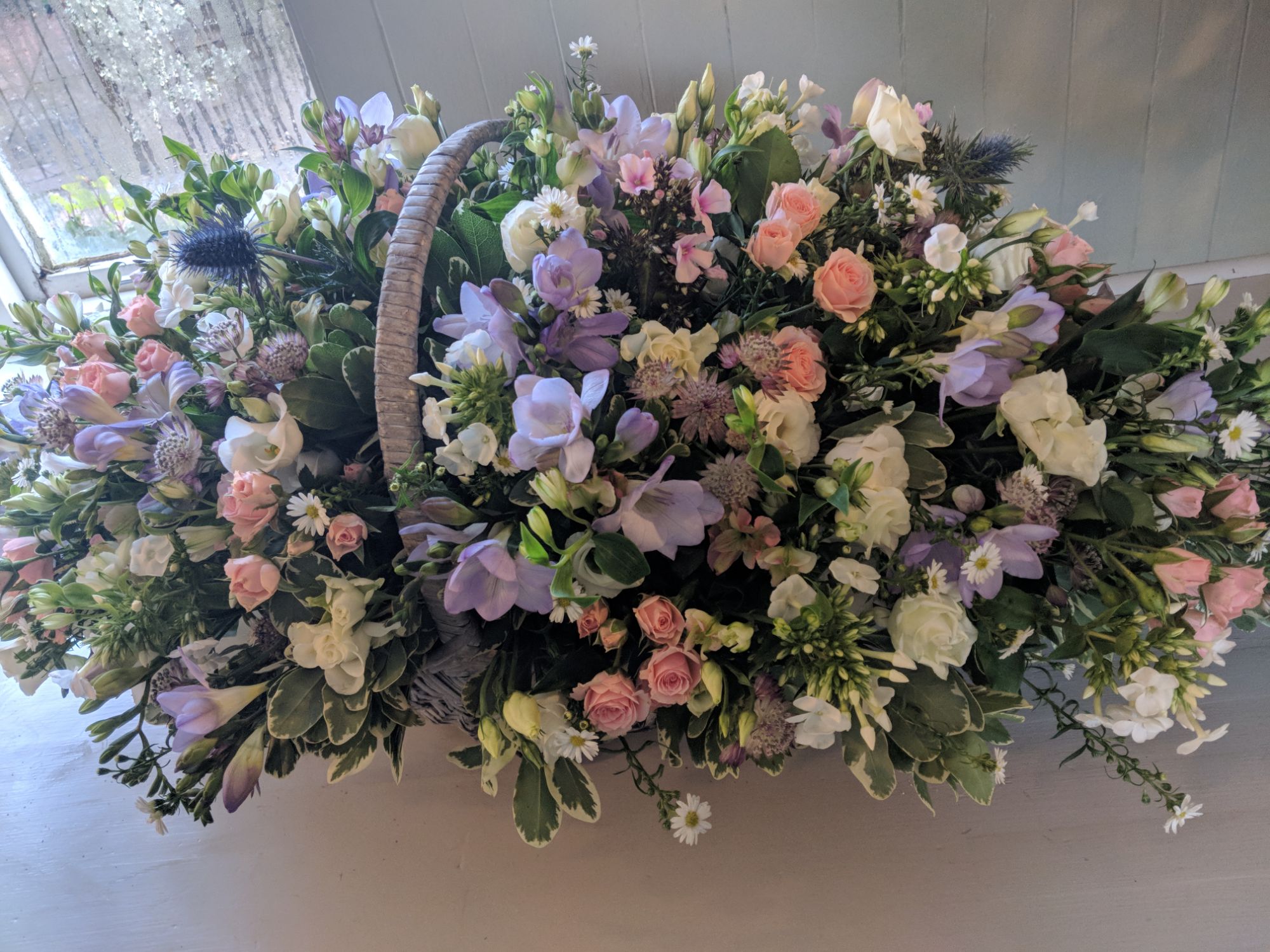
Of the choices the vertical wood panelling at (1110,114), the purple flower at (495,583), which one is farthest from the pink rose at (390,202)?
the vertical wood panelling at (1110,114)

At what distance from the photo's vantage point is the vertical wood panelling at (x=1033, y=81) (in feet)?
3.30

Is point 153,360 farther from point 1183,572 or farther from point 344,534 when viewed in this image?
point 1183,572

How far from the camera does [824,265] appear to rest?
20.1 inches

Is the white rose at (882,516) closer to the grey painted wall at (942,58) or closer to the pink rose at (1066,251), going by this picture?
the pink rose at (1066,251)

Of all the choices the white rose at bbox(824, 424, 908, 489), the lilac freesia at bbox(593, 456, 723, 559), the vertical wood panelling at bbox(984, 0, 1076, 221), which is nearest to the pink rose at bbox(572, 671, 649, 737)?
the lilac freesia at bbox(593, 456, 723, 559)

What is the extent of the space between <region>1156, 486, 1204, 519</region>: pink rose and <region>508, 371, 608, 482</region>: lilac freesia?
0.39m

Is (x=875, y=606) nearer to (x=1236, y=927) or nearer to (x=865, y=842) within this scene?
(x=865, y=842)

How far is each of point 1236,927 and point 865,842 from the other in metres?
0.28

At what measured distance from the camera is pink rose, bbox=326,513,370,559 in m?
0.53

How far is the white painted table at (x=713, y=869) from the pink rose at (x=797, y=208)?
51cm

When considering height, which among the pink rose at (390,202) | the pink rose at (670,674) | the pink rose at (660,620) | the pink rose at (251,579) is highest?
the pink rose at (390,202)

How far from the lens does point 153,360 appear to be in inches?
23.4

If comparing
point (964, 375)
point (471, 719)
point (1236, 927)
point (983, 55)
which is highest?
point (983, 55)

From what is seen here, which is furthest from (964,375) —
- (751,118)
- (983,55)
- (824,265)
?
(983,55)
